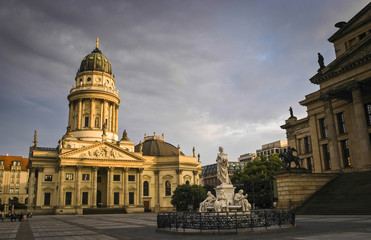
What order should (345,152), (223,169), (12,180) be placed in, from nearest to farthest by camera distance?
(223,169) → (345,152) → (12,180)

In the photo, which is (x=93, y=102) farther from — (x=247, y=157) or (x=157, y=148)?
(x=247, y=157)

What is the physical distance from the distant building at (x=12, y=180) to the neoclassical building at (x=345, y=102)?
107610 millimetres

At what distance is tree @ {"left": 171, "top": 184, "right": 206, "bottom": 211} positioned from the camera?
5778 cm

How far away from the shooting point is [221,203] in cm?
1786

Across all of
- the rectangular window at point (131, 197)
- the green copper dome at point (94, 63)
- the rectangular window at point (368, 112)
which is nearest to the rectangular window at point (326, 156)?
the rectangular window at point (368, 112)

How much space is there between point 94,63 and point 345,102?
206ft

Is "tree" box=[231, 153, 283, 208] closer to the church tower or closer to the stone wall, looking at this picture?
the stone wall

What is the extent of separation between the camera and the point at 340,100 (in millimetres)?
38000

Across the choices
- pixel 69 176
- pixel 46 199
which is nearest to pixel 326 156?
pixel 69 176

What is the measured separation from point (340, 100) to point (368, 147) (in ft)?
29.2

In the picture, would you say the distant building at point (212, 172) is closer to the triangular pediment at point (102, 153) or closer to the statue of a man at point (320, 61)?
the triangular pediment at point (102, 153)

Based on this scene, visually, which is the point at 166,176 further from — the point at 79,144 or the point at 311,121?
the point at 311,121

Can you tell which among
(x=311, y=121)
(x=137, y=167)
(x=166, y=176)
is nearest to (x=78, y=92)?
(x=137, y=167)

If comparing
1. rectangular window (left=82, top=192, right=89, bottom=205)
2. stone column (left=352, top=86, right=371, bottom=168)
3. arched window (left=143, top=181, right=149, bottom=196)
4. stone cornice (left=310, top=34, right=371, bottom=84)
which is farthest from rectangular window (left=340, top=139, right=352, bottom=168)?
rectangular window (left=82, top=192, right=89, bottom=205)
